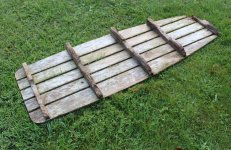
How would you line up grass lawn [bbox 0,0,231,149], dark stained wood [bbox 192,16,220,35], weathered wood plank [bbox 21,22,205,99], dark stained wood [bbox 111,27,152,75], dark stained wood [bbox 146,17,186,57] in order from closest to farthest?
grass lawn [bbox 0,0,231,149] → weathered wood plank [bbox 21,22,205,99] → dark stained wood [bbox 111,27,152,75] → dark stained wood [bbox 146,17,186,57] → dark stained wood [bbox 192,16,220,35]

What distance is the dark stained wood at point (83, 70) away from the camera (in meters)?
4.59

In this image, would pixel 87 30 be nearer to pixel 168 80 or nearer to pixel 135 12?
pixel 135 12

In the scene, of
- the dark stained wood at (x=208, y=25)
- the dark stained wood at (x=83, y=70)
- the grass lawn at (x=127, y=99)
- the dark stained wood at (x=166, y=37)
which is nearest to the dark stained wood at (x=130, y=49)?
the grass lawn at (x=127, y=99)

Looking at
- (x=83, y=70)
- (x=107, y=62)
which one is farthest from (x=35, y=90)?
(x=107, y=62)

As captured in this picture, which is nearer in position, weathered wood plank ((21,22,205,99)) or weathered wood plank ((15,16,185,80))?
weathered wood plank ((21,22,205,99))

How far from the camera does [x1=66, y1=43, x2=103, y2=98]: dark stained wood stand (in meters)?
4.59

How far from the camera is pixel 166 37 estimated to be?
5555 mm

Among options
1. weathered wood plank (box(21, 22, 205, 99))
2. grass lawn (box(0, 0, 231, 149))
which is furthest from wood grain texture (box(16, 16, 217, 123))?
grass lawn (box(0, 0, 231, 149))

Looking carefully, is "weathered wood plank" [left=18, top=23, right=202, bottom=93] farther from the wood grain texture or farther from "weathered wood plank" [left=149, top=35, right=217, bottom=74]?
"weathered wood plank" [left=149, top=35, right=217, bottom=74]

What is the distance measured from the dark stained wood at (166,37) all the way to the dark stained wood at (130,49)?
25.4 inches

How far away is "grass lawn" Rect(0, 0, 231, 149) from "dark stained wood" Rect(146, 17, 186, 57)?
0.23 meters

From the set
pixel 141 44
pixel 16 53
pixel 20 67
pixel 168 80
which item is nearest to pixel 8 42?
pixel 16 53

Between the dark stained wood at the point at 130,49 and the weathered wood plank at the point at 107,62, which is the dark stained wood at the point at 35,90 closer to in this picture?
the weathered wood plank at the point at 107,62

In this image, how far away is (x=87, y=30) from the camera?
600 cm
